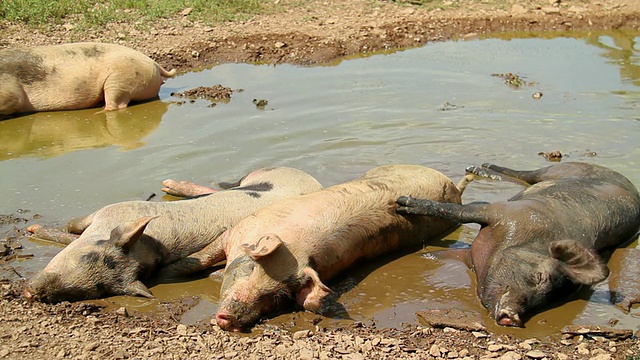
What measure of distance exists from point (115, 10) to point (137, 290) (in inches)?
406

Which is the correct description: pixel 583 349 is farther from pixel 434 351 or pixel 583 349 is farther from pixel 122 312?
pixel 122 312

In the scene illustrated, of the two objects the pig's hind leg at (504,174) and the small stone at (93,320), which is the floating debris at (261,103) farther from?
the small stone at (93,320)

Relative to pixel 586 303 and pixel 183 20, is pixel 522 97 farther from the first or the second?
pixel 183 20

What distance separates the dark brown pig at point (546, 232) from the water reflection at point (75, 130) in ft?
14.7

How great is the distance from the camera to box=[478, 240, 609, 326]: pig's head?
5539mm

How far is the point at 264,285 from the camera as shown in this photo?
5.49 m

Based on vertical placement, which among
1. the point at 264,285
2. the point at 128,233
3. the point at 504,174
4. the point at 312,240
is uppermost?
the point at 128,233

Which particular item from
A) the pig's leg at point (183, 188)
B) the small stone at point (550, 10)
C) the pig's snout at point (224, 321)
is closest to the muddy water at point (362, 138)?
the pig's leg at point (183, 188)

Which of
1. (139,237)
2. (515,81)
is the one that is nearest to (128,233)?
(139,237)

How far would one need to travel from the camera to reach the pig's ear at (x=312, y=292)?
550 cm

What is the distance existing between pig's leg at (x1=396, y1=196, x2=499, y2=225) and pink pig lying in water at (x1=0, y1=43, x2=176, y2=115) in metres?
5.66

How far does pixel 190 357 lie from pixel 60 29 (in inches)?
404

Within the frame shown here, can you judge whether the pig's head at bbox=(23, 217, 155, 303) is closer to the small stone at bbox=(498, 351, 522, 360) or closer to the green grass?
the small stone at bbox=(498, 351, 522, 360)

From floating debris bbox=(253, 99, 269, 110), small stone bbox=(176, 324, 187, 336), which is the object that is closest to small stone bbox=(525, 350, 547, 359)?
small stone bbox=(176, 324, 187, 336)
